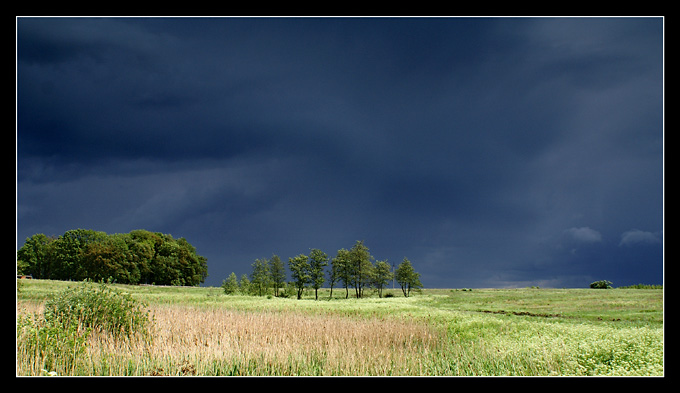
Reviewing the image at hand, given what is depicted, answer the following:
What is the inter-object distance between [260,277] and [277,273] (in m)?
3.00

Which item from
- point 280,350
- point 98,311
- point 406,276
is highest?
point 98,311

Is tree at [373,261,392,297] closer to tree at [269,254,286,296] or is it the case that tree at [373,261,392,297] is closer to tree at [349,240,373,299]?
tree at [349,240,373,299]

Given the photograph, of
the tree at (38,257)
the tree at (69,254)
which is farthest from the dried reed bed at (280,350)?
the tree at (38,257)

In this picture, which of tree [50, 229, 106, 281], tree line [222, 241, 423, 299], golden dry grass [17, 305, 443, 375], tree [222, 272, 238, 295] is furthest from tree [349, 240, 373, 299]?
golden dry grass [17, 305, 443, 375]

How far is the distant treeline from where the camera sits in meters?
43.9

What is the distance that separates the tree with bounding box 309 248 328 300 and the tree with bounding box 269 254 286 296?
3.81 metres

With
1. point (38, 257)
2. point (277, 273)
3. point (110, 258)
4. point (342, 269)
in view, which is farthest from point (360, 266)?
point (38, 257)

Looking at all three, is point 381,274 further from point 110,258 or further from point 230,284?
point 110,258

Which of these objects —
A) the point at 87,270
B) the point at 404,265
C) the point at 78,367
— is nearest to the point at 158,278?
the point at 87,270

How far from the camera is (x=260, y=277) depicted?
4638 cm
